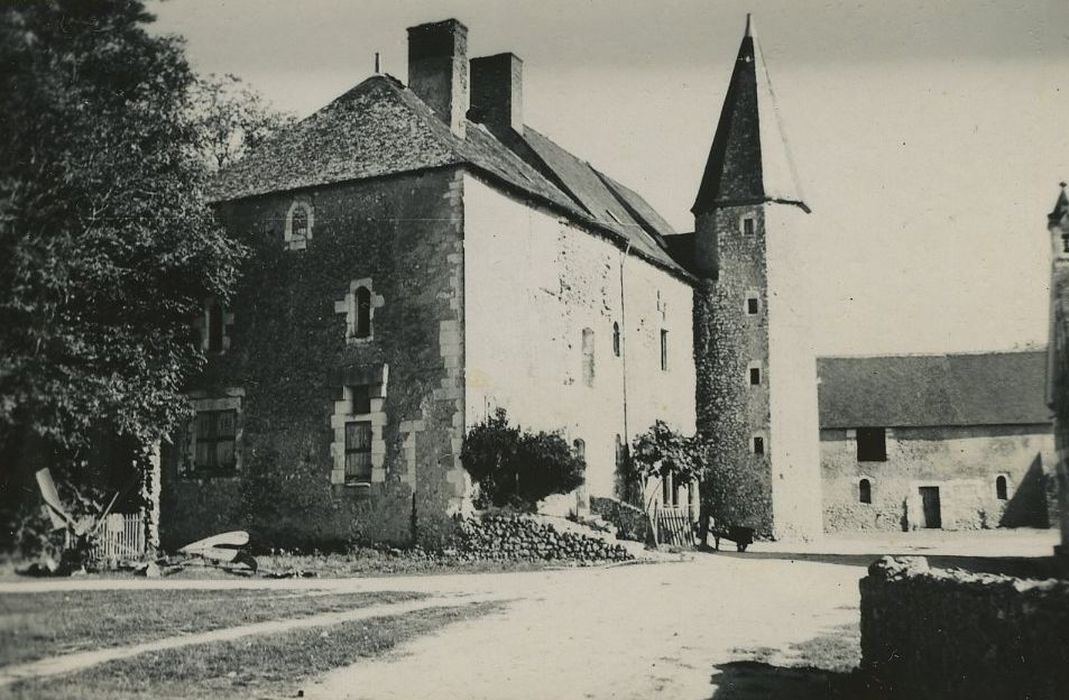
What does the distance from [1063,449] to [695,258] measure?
76.6ft

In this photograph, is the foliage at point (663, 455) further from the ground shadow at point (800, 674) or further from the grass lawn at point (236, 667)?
the grass lawn at point (236, 667)

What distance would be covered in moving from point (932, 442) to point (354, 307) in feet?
84.7

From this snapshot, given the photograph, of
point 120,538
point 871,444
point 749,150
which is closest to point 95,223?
point 120,538

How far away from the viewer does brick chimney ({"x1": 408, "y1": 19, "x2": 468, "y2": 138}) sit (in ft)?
79.8

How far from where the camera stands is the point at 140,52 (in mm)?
15945

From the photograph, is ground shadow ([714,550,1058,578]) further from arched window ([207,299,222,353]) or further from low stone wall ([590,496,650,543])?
arched window ([207,299,222,353])

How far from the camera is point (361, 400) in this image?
21531 millimetres

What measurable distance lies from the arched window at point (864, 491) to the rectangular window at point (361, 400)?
24494 millimetres

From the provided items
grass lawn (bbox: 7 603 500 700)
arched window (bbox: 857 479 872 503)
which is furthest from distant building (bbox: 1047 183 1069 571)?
arched window (bbox: 857 479 872 503)

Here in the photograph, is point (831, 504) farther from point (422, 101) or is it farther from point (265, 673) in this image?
point (265, 673)

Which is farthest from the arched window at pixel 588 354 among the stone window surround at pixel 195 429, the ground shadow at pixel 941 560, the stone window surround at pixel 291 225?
the stone window surround at pixel 195 429

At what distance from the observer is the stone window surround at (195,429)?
22.6 metres

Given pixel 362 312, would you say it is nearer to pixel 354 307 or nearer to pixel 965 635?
pixel 354 307

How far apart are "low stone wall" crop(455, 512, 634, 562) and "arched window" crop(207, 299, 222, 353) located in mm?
7682
